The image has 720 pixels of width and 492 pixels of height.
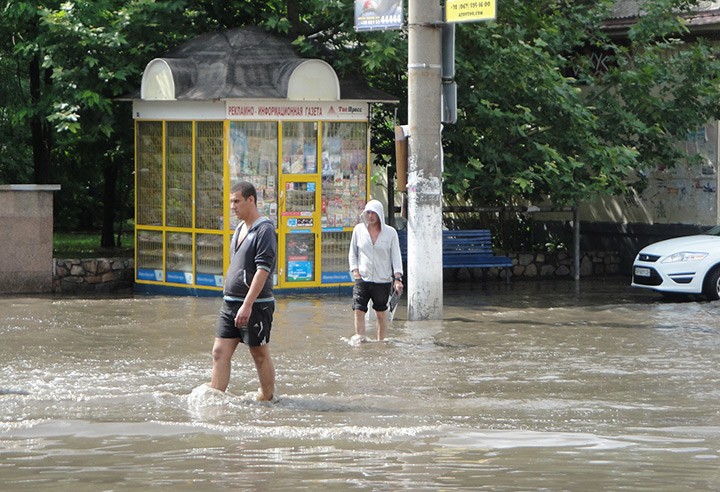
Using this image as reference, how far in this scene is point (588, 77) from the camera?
21.1m

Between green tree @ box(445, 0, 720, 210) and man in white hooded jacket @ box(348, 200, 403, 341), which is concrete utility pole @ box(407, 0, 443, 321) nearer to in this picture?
man in white hooded jacket @ box(348, 200, 403, 341)

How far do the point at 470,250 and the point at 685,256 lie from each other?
3.56 meters

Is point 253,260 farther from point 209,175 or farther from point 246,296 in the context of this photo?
point 209,175

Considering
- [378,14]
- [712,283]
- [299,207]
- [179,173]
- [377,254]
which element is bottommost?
[712,283]

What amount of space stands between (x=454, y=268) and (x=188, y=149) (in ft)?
16.0

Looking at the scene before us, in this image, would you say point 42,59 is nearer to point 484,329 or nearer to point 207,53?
point 207,53

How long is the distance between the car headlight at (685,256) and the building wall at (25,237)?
880cm

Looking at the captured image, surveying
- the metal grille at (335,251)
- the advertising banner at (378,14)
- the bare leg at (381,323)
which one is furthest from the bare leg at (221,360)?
the metal grille at (335,251)

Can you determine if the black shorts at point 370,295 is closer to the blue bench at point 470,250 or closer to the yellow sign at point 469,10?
the yellow sign at point 469,10

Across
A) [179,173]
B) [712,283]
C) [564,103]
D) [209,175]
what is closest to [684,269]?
[712,283]

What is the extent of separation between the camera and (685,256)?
60.7 feet

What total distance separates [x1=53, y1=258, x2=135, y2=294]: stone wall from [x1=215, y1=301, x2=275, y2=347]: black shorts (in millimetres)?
9646

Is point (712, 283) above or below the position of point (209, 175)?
below

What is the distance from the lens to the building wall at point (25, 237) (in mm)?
18734
